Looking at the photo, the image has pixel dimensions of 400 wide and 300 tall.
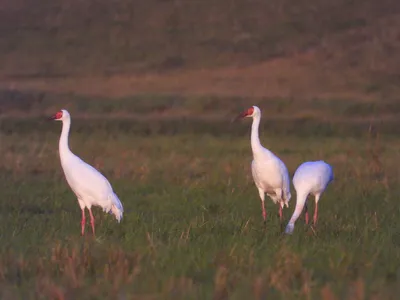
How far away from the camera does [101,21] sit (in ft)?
173

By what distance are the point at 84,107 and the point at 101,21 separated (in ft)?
77.7

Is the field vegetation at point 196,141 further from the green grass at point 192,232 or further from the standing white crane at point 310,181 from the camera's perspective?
the standing white crane at point 310,181

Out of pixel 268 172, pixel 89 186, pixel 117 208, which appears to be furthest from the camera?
pixel 268 172

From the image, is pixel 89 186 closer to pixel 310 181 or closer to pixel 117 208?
pixel 117 208

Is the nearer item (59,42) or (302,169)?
(302,169)

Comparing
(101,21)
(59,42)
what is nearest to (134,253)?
(59,42)

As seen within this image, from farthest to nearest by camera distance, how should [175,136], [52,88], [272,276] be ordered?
[52,88] → [175,136] → [272,276]

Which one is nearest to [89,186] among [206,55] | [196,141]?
[196,141]

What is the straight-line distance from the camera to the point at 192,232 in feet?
29.8

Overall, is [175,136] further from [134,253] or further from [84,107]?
[134,253]

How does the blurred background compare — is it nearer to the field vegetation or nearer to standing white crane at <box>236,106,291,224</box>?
the field vegetation

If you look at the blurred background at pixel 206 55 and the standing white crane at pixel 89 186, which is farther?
the blurred background at pixel 206 55

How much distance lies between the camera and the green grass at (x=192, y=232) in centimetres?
654

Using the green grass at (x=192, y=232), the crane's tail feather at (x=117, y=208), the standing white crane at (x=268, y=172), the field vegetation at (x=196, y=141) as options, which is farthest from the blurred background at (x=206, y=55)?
the crane's tail feather at (x=117, y=208)
